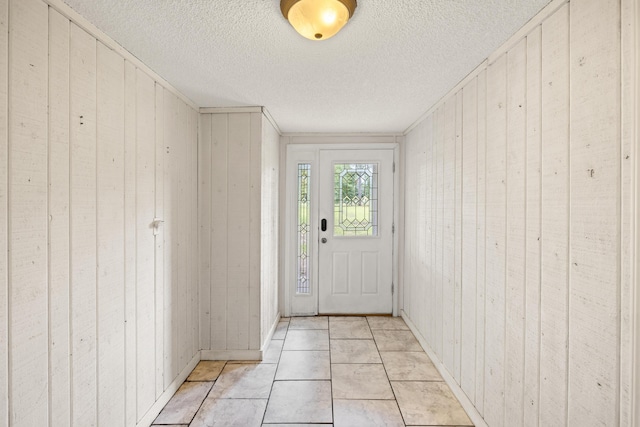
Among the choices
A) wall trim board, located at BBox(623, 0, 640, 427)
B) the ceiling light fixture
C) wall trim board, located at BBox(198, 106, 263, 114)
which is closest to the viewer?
wall trim board, located at BBox(623, 0, 640, 427)

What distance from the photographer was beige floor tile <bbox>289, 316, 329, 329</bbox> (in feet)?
11.5

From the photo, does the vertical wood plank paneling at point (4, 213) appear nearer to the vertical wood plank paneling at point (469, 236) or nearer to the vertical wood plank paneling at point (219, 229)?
the vertical wood plank paneling at point (219, 229)

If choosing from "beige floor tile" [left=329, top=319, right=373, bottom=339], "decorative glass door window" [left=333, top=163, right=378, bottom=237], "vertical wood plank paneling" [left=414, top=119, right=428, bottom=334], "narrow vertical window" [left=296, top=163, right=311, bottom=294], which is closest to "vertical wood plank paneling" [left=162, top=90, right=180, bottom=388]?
"beige floor tile" [left=329, top=319, right=373, bottom=339]

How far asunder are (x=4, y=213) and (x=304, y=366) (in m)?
2.22

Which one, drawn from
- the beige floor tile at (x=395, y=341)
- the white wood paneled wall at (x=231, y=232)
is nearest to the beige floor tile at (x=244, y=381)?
the white wood paneled wall at (x=231, y=232)

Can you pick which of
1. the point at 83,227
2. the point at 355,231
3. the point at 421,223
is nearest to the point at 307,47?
the point at 83,227

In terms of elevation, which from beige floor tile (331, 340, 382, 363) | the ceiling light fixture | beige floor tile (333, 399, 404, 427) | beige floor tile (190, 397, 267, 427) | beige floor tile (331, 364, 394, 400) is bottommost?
beige floor tile (190, 397, 267, 427)

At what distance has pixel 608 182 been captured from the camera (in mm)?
1039

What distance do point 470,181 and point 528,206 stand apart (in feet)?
2.00

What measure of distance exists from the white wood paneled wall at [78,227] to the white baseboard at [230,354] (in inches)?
21.1

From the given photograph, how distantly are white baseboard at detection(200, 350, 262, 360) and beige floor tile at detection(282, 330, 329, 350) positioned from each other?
1.06 ft

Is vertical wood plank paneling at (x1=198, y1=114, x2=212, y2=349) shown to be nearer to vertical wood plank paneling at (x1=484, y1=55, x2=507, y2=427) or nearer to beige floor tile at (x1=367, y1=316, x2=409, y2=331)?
beige floor tile at (x1=367, y1=316, x2=409, y2=331)

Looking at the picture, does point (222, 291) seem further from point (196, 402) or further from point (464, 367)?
point (464, 367)

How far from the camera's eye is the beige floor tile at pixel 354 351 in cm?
273
